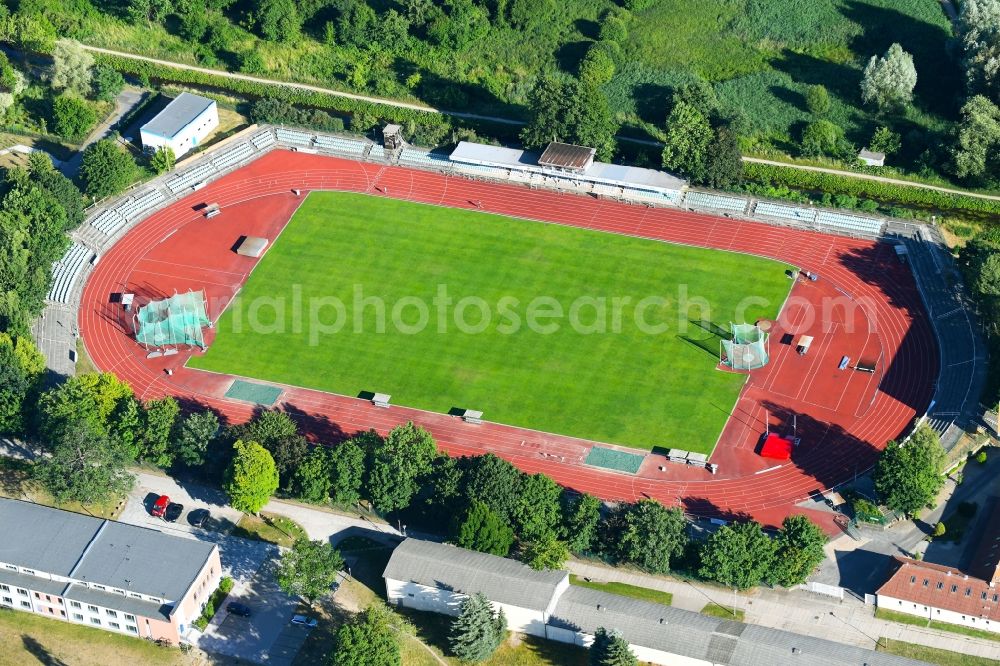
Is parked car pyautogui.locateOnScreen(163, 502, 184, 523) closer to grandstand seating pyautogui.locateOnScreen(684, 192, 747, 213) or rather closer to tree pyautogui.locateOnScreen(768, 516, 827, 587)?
tree pyautogui.locateOnScreen(768, 516, 827, 587)

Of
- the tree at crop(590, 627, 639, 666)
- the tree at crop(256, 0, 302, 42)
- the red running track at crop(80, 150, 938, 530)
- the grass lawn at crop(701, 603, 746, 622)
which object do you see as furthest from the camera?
the tree at crop(256, 0, 302, 42)

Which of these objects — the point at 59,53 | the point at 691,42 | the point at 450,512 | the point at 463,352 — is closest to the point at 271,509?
the point at 450,512

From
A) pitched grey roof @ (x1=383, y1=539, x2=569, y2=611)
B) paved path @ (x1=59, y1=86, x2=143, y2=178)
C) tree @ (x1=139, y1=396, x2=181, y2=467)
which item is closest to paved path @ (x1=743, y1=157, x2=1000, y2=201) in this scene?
pitched grey roof @ (x1=383, y1=539, x2=569, y2=611)

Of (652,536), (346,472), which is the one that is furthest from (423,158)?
(652,536)

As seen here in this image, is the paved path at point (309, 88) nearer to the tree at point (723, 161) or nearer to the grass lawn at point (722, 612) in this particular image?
the tree at point (723, 161)

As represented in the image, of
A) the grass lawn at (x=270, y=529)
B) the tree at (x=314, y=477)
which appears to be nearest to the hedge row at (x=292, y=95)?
the tree at (x=314, y=477)

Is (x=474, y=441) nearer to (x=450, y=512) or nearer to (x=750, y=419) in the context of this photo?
(x=450, y=512)
